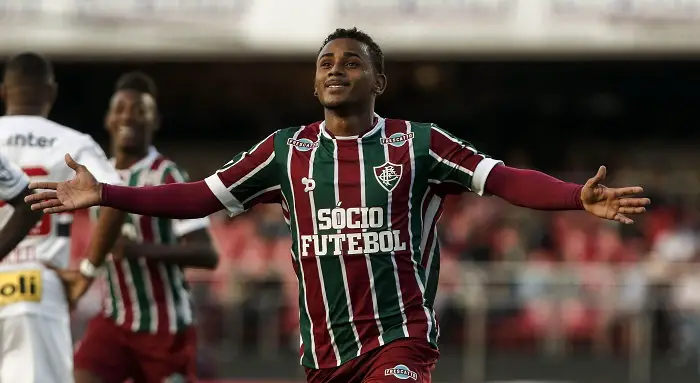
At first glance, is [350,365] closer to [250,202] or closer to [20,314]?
[250,202]

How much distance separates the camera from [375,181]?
237 inches

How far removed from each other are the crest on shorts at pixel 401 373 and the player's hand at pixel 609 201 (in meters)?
0.99

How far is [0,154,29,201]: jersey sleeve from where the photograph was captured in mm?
6656

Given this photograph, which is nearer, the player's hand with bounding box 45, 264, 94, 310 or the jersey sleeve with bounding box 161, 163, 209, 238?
the player's hand with bounding box 45, 264, 94, 310

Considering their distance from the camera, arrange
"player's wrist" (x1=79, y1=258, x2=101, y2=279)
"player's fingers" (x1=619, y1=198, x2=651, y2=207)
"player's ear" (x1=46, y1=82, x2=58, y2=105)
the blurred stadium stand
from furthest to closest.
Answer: the blurred stadium stand, "player's ear" (x1=46, y1=82, x2=58, y2=105), "player's wrist" (x1=79, y1=258, x2=101, y2=279), "player's fingers" (x1=619, y1=198, x2=651, y2=207)

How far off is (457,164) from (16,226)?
2.20 meters

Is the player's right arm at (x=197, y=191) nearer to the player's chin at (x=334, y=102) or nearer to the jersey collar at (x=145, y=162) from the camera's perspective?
the player's chin at (x=334, y=102)

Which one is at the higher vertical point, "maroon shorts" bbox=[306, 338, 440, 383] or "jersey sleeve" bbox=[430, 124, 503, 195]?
"jersey sleeve" bbox=[430, 124, 503, 195]

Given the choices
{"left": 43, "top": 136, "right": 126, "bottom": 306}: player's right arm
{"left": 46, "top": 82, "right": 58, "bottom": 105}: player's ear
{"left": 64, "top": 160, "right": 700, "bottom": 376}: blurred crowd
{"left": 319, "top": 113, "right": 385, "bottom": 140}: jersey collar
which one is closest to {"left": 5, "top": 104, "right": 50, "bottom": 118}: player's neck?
{"left": 46, "top": 82, "right": 58, "bottom": 105}: player's ear

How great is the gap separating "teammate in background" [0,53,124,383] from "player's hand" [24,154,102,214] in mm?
1229

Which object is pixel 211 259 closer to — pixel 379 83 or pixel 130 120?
pixel 130 120

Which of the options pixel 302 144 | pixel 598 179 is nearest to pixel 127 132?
pixel 302 144

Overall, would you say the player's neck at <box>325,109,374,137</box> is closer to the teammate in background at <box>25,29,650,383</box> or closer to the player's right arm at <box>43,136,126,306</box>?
the teammate in background at <box>25,29,650,383</box>

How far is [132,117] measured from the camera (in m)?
8.62
